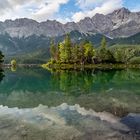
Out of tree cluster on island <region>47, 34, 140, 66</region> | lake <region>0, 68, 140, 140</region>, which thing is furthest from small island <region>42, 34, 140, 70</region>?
lake <region>0, 68, 140, 140</region>

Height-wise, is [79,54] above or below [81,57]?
above

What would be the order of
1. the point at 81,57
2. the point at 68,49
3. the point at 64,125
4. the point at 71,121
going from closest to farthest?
the point at 64,125 → the point at 71,121 → the point at 68,49 → the point at 81,57

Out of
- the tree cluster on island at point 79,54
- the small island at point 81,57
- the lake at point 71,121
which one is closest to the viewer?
the lake at point 71,121

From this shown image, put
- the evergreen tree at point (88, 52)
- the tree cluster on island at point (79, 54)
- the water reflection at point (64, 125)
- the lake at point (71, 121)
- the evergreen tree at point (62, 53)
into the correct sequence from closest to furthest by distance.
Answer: the water reflection at point (64, 125), the lake at point (71, 121), the evergreen tree at point (88, 52), the tree cluster on island at point (79, 54), the evergreen tree at point (62, 53)

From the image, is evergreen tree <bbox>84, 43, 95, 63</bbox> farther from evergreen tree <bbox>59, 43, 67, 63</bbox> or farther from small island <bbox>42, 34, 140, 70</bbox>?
evergreen tree <bbox>59, 43, 67, 63</bbox>

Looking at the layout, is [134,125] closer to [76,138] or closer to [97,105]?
[76,138]

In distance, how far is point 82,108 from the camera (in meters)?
36.1

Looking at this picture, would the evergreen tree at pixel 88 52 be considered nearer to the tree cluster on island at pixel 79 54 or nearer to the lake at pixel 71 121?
the tree cluster on island at pixel 79 54

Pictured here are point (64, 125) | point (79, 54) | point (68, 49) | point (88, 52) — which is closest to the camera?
point (64, 125)

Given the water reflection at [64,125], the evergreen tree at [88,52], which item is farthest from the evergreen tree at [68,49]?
the water reflection at [64,125]

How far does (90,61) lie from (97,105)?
135470 mm

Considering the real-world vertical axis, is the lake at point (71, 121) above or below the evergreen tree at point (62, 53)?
below

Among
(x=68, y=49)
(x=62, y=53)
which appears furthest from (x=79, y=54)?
(x=62, y=53)

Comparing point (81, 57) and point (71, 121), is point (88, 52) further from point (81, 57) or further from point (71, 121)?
point (71, 121)
